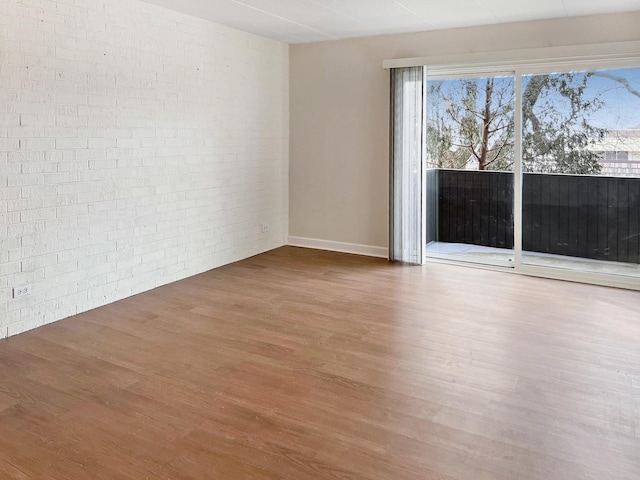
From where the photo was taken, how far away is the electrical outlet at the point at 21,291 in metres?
3.72

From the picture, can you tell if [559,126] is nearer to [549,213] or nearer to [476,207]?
[549,213]

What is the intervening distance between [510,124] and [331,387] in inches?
145

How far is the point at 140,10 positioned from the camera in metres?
4.51

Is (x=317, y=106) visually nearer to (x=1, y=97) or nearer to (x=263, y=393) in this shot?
(x=1, y=97)

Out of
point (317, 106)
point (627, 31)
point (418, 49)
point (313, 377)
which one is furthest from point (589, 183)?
point (313, 377)

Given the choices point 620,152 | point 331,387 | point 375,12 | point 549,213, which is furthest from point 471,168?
point 331,387

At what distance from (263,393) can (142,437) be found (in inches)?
26.8

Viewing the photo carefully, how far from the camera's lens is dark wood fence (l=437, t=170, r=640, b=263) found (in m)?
4.99

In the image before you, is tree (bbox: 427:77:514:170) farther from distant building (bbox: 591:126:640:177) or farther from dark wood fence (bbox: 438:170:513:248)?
distant building (bbox: 591:126:640:177)

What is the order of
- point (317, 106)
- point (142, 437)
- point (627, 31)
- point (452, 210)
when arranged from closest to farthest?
1. point (142, 437)
2. point (627, 31)
3. point (452, 210)
4. point (317, 106)

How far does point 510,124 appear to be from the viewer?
17.8 feet

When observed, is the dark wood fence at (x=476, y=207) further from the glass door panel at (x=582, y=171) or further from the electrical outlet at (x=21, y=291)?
the electrical outlet at (x=21, y=291)

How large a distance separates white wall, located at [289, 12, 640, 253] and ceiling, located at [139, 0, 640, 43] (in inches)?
10.7

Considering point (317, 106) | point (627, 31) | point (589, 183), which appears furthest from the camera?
point (317, 106)
